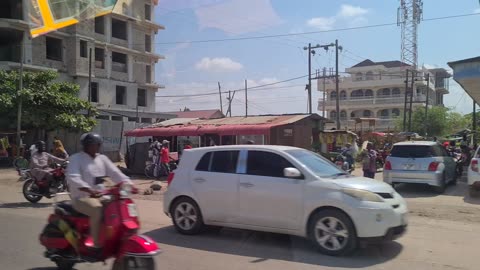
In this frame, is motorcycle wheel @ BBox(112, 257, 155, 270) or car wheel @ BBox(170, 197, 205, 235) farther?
car wheel @ BBox(170, 197, 205, 235)

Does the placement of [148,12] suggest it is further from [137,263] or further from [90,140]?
[137,263]

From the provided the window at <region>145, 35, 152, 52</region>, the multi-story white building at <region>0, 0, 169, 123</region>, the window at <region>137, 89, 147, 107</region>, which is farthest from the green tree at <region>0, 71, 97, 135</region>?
the window at <region>145, 35, 152, 52</region>

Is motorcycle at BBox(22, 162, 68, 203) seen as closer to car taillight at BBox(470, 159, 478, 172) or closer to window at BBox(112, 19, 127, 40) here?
car taillight at BBox(470, 159, 478, 172)

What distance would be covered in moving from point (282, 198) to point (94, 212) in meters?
3.06

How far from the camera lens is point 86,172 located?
568cm

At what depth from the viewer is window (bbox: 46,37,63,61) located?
137 feet

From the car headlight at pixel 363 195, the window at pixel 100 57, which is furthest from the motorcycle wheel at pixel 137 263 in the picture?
the window at pixel 100 57

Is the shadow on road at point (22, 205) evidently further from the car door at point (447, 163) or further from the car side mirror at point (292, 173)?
the car door at point (447, 163)

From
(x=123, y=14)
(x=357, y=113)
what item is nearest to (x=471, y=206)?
(x=123, y=14)

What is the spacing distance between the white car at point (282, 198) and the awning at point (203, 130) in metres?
15.6

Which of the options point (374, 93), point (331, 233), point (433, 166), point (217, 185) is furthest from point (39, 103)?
point (374, 93)

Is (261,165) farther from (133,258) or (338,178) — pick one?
(133,258)

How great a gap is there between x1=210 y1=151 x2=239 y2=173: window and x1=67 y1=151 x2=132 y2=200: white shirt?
8.38 ft

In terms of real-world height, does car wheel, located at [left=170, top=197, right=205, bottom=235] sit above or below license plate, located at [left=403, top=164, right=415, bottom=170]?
below
